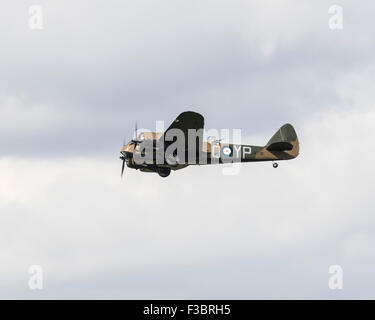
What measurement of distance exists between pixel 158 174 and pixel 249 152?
778cm

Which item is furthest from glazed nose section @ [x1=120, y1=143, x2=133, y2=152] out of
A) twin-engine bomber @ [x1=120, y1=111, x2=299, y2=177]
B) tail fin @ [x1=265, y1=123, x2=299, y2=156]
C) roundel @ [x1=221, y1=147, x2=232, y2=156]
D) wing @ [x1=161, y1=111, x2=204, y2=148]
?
tail fin @ [x1=265, y1=123, x2=299, y2=156]

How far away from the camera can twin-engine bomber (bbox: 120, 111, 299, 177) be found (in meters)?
64.2

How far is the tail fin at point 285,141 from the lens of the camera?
68688 mm

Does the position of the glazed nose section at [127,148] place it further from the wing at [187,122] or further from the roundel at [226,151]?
the roundel at [226,151]

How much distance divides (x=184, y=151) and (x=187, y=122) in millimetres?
4219

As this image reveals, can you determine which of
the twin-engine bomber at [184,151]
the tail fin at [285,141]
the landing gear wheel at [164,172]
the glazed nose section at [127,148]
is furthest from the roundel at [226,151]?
the glazed nose section at [127,148]

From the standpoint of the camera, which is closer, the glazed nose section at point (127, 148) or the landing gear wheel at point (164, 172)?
the glazed nose section at point (127, 148)

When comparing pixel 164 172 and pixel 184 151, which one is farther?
pixel 164 172

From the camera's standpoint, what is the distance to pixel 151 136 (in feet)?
215

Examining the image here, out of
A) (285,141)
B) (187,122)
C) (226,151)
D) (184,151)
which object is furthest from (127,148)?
(285,141)

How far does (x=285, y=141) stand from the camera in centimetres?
7044

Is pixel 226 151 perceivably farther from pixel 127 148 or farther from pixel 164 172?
pixel 127 148

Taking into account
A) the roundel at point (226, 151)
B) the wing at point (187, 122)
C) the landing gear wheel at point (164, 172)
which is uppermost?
the wing at point (187, 122)
